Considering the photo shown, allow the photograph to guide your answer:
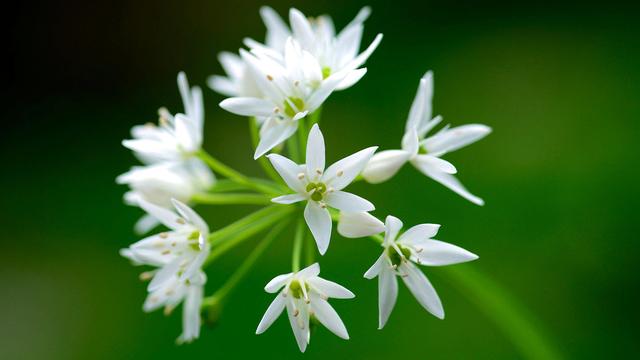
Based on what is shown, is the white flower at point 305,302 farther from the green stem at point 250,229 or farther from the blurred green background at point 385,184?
the blurred green background at point 385,184

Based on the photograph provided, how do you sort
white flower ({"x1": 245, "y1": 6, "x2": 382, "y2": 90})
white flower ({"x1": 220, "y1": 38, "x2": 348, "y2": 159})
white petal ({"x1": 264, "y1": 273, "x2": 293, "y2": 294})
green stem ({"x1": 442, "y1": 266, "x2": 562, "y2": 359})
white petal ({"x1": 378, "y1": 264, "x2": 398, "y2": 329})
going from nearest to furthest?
white petal ({"x1": 264, "y1": 273, "x2": 293, "y2": 294}), white petal ({"x1": 378, "y1": 264, "x2": 398, "y2": 329}), white flower ({"x1": 220, "y1": 38, "x2": 348, "y2": 159}), white flower ({"x1": 245, "y1": 6, "x2": 382, "y2": 90}), green stem ({"x1": 442, "y1": 266, "x2": 562, "y2": 359})

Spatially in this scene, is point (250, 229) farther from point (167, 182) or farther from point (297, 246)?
point (167, 182)

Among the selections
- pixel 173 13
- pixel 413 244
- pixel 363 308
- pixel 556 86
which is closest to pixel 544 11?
pixel 556 86

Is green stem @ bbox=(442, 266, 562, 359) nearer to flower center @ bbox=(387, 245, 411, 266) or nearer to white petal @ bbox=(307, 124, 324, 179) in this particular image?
flower center @ bbox=(387, 245, 411, 266)

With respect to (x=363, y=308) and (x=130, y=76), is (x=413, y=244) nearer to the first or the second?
(x=363, y=308)

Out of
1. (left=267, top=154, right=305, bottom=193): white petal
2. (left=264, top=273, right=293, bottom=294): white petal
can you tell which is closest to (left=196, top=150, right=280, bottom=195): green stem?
(left=267, top=154, right=305, bottom=193): white petal

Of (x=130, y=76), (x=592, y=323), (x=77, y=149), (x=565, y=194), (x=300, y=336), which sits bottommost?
(x=592, y=323)
